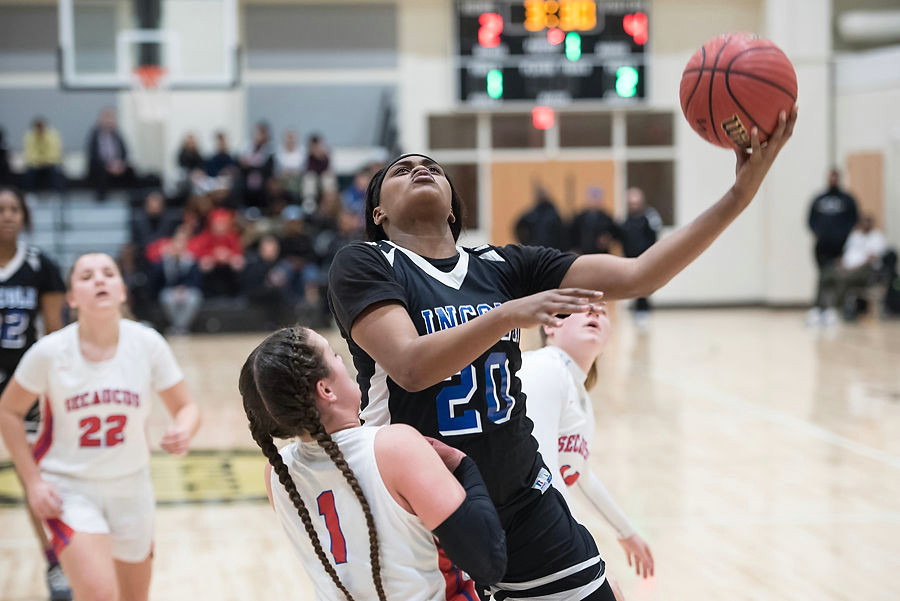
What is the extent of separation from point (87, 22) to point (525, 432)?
13.5 m

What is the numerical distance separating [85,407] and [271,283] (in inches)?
428

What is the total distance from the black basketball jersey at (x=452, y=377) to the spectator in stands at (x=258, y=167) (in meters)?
14.2

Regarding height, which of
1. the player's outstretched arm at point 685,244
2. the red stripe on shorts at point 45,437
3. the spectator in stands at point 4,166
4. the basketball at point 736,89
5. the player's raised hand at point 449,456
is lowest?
the red stripe on shorts at point 45,437

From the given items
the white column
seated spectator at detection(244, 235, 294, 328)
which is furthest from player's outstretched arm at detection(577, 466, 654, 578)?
the white column

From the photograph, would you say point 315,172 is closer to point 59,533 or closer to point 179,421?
point 179,421

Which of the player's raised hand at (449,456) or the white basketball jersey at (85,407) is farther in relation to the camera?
the white basketball jersey at (85,407)

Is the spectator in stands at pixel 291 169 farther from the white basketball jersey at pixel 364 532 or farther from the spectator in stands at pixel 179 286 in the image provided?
the white basketball jersey at pixel 364 532

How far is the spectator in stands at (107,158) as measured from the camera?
1605 cm

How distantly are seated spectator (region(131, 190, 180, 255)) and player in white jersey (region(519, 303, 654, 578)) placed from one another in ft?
41.9

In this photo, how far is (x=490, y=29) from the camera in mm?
16516

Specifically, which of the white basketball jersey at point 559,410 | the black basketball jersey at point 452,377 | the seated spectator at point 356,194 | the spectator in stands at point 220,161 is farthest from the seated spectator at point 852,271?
the black basketball jersey at point 452,377

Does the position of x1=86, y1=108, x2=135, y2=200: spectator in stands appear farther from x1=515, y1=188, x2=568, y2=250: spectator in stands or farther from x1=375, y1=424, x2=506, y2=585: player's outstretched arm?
x1=375, y1=424, x2=506, y2=585: player's outstretched arm

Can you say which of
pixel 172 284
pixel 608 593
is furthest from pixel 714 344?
pixel 608 593

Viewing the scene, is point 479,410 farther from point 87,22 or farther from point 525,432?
point 87,22
